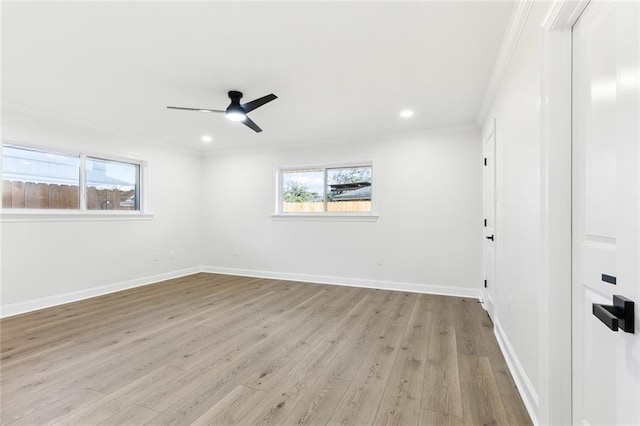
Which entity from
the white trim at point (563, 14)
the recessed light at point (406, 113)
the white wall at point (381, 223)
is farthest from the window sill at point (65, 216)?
the white trim at point (563, 14)

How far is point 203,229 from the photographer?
5824 mm

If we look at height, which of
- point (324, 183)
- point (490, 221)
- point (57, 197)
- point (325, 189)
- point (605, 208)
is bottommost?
point (490, 221)

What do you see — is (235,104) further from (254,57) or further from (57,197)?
(57,197)

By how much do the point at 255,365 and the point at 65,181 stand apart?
12.5 feet

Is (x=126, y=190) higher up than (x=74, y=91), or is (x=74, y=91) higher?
(x=74, y=91)

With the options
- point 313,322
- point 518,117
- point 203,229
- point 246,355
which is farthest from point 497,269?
point 203,229

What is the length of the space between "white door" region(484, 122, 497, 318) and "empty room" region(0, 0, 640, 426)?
2.4 inches

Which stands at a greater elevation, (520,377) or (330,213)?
(330,213)

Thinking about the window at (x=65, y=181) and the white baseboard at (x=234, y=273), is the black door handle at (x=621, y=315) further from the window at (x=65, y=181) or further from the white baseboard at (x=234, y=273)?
the window at (x=65, y=181)

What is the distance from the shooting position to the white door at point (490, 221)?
2.86 metres

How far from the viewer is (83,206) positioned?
405cm

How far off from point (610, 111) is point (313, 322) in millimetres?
2786

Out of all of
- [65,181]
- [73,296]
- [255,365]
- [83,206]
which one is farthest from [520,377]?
[65,181]

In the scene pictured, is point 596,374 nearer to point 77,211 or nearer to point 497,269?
point 497,269
